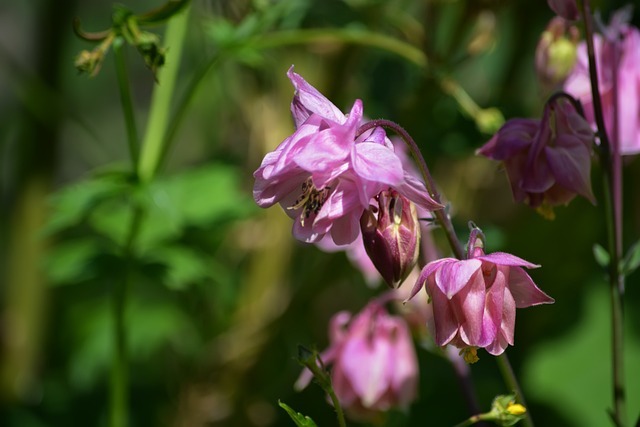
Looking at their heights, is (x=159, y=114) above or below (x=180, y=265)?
above

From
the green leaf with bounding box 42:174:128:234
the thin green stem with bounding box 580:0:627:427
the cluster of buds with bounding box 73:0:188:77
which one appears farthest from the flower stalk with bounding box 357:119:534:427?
the green leaf with bounding box 42:174:128:234

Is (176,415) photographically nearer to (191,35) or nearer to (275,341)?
(275,341)

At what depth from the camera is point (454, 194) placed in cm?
153

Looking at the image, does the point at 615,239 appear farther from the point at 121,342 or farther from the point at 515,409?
the point at 121,342

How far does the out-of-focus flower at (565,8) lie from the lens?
68 cm

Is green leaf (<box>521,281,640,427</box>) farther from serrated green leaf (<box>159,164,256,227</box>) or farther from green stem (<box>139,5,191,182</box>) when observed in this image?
green stem (<box>139,5,191,182</box>)

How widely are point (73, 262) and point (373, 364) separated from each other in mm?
448

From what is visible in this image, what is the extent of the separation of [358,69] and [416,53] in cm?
40

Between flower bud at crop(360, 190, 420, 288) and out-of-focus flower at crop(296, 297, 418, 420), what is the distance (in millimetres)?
308

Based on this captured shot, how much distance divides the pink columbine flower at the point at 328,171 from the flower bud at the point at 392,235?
0.04 feet

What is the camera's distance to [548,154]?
2.24ft

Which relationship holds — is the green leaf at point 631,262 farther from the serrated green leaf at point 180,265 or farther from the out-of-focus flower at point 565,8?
the serrated green leaf at point 180,265

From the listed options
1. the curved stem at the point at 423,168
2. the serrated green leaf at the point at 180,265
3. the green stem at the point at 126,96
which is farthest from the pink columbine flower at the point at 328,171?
the serrated green leaf at the point at 180,265

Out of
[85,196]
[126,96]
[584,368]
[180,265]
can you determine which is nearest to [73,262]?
[180,265]
